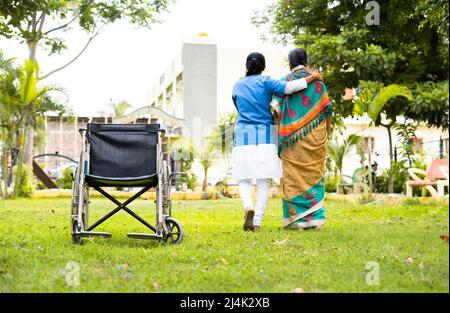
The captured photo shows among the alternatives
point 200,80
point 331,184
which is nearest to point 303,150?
point 331,184

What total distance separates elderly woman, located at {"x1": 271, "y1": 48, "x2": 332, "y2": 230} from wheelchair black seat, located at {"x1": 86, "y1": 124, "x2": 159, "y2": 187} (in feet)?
4.53

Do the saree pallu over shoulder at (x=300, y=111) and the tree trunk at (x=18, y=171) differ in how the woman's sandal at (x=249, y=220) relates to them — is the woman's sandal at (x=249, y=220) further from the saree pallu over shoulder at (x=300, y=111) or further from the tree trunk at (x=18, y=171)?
the tree trunk at (x=18, y=171)

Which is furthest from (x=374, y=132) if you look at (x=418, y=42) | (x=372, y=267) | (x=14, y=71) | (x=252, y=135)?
(x=372, y=267)

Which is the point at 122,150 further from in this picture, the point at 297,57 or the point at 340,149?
the point at 340,149

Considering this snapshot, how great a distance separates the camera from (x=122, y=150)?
501 centimetres

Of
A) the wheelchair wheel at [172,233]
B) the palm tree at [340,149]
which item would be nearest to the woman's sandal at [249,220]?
the wheelchair wheel at [172,233]

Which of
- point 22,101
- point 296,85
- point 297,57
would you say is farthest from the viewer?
point 22,101

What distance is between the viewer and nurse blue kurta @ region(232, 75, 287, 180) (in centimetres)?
561

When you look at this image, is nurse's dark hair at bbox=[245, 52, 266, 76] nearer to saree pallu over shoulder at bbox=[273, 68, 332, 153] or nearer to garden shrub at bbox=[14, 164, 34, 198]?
saree pallu over shoulder at bbox=[273, 68, 332, 153]

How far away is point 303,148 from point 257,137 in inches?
18.5

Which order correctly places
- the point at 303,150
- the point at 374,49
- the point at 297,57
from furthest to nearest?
the point at 374,49 < the point at 297,57 < the point at 303,150

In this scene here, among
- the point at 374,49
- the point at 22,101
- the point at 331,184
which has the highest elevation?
the point at 374,49

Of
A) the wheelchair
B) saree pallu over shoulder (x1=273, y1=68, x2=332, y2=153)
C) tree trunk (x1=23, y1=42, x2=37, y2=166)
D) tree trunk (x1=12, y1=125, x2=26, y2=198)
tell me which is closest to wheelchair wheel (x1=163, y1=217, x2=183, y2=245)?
the wheelchair

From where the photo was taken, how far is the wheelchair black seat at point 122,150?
16.3 ft
